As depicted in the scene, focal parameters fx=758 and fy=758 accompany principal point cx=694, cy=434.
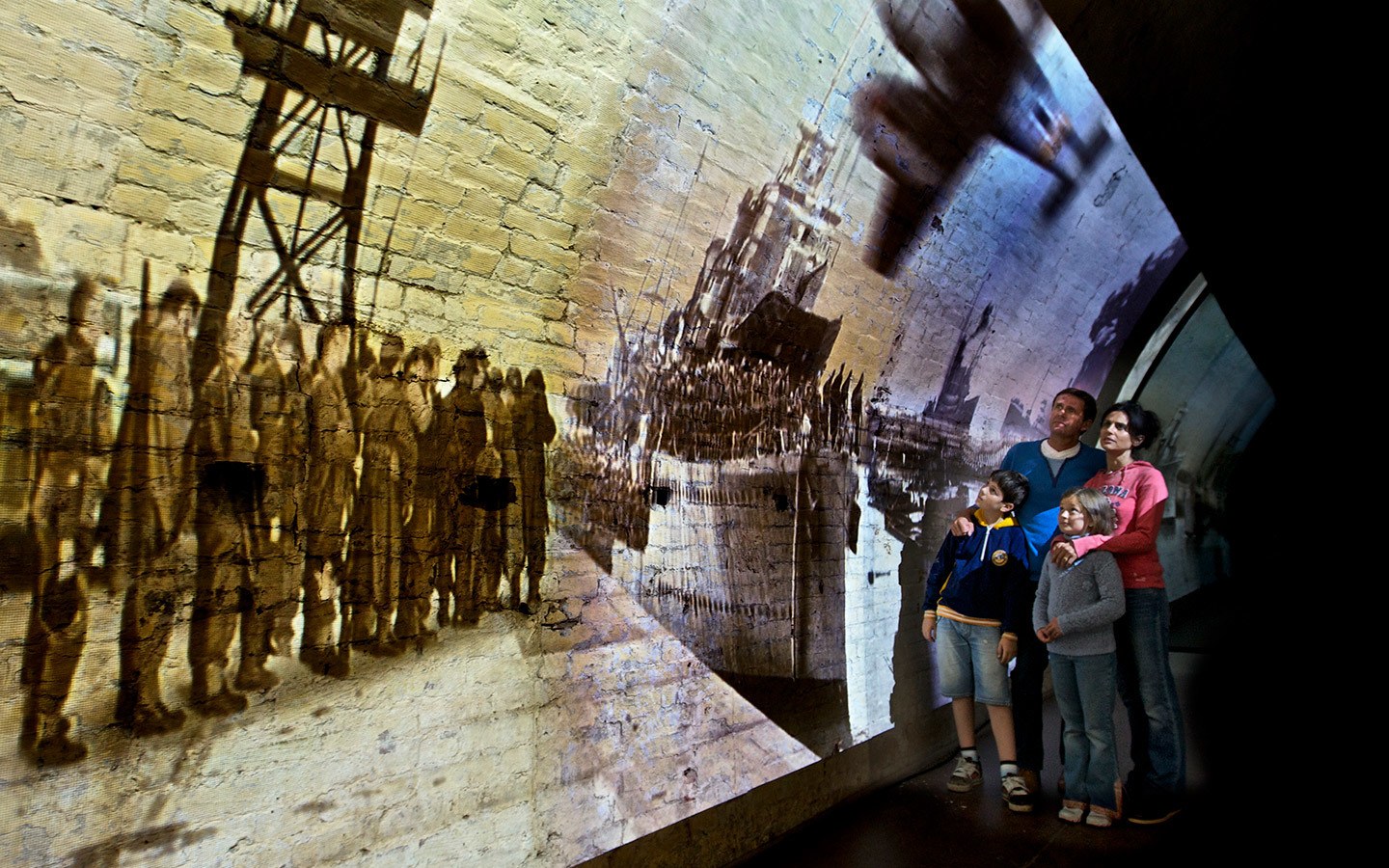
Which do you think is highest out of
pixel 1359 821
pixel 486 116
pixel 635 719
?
pixel 486 116

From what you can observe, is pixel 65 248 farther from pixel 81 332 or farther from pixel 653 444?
pixel 653 444

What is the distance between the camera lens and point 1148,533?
3.49 metres

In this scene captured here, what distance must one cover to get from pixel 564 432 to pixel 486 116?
1.11 m

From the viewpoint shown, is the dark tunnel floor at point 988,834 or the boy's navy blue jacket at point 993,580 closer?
the dark tunnel floor at point 988,834

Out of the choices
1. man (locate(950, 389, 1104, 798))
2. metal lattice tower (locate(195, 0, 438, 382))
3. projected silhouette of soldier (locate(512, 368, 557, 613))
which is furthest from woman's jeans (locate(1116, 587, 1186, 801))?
metal lattice tower (locate(195, 0, 438, 382))

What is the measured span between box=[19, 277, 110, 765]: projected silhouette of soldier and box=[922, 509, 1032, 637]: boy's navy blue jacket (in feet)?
12.3

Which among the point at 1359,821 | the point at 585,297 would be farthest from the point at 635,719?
the point at 1359,821

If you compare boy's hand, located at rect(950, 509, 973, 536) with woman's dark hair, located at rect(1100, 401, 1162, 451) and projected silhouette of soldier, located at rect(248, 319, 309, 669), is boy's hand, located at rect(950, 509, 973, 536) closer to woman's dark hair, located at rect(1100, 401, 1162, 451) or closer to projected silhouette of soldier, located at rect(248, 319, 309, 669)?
woman's dark hair, located at rect(1100, 401, 1162, 451)

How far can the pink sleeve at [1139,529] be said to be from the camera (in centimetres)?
348

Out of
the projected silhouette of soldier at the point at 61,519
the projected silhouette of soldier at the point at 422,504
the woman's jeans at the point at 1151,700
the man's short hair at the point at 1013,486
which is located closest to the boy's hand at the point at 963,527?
the man's short hair at the point at 1013,486

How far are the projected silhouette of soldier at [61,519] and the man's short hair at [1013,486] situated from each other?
12.6 ft

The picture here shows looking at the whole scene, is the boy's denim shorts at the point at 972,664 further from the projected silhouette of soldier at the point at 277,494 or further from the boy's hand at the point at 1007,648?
the projected silhouette of soldier at the point at 277,494

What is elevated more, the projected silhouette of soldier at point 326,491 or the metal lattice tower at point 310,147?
the metal lattice tower at point 310,147

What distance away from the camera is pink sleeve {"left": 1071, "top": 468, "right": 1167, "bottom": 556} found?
348 cm
